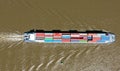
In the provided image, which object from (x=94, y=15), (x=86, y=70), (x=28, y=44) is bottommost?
(x=86, y=70)

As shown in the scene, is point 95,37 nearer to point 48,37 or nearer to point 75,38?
point 75,38

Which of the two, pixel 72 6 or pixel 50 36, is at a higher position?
pixel 72 6

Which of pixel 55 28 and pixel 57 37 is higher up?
pixel 55 28

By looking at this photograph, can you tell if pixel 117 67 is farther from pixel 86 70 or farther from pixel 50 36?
pixel 50 36

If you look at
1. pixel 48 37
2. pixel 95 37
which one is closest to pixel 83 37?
pixel 95 37

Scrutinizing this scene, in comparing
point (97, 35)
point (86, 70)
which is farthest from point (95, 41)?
point (86, 70)

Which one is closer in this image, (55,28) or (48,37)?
(48,37)

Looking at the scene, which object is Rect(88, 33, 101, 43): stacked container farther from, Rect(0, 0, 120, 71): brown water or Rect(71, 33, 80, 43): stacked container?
Rect(71, 33, 80, 43): stacked container
